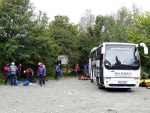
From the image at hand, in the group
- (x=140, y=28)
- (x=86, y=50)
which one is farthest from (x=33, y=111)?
(x=86, y=50)

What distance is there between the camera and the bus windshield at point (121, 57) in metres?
18.4

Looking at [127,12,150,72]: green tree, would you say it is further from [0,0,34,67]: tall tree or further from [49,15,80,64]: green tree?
[49,15,80,64]: green tree

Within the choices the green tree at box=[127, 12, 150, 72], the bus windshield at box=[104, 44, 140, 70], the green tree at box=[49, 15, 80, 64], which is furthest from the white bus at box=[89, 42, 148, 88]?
the green tree at box=[49, 15, 80, 64]

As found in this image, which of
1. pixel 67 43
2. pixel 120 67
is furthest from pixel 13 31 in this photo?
pixel 67 43

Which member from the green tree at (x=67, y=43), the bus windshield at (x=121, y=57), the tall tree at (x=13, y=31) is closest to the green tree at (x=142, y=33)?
the tall tree at (x=13, y=31)

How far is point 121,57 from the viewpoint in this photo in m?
18.7

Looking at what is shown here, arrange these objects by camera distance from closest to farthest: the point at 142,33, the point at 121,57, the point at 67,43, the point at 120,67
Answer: the point at 120,67
the point at 121,57
the point at 142,33
the point at 67,43

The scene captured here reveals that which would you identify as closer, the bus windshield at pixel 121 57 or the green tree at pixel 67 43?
the bus windshield at pixel 121 57

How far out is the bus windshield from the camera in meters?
18.4

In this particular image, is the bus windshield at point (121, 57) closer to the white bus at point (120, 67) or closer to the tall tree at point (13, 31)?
the white bus at point (120, 67)

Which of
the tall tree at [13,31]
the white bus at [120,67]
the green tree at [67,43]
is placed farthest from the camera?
the green tree at [67,43]

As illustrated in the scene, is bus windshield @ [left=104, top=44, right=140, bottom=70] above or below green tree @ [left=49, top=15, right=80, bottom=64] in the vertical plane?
below

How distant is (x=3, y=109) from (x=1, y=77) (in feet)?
59.6

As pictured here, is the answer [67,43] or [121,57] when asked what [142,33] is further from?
[121,57]
